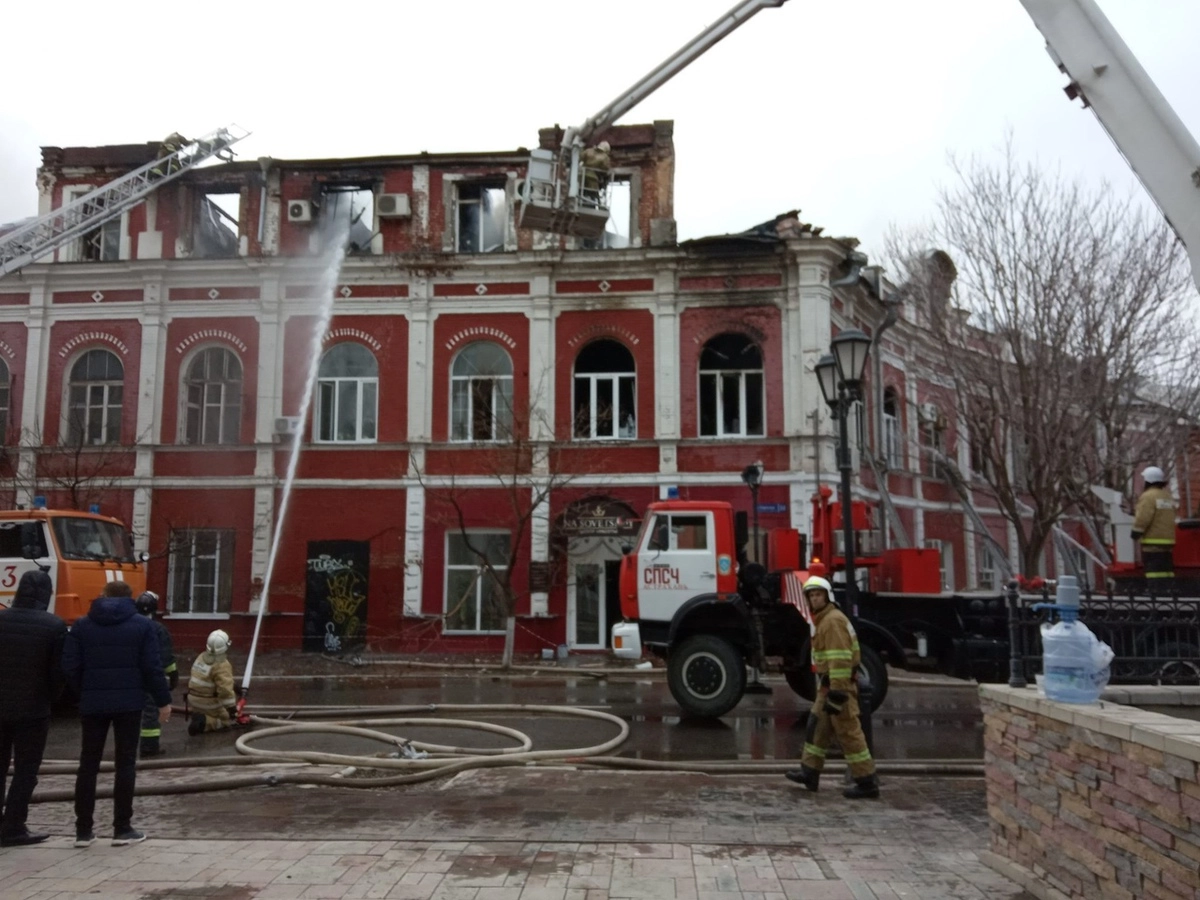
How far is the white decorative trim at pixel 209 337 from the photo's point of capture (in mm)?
23391

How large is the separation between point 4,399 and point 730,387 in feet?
58.7

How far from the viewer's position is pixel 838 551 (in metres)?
13.0

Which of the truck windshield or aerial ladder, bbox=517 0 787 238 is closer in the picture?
the truck windshield

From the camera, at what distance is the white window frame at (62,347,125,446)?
23.5 metres

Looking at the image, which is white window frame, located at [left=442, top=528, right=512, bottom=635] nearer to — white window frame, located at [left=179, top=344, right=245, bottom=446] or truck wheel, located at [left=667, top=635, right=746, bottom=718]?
white window frame, located at [left=179, top=344, right=245, bottom=446]

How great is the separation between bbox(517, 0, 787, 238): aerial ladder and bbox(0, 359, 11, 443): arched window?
48.2 feet

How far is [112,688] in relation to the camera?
6.63 m

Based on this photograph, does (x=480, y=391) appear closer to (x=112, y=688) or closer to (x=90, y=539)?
(x=90, y=539)

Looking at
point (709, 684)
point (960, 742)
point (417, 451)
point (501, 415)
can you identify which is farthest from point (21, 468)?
point (960, 742)

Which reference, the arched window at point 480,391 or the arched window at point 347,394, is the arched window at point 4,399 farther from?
the arched window at point 480,391

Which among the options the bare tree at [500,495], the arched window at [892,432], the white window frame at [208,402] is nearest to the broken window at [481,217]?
the bare tree at [500,495]

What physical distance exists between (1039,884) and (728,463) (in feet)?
54.8

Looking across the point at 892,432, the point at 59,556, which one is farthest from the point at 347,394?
the point at 892,432

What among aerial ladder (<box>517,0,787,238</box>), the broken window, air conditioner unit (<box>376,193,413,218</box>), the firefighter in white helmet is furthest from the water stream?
the firefighter in white helmet
